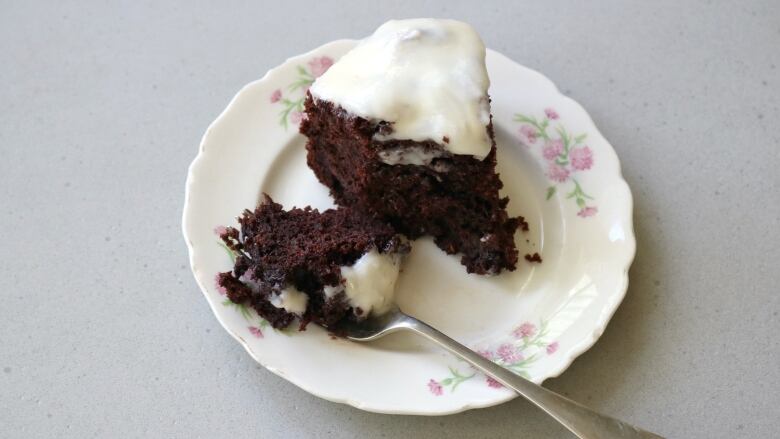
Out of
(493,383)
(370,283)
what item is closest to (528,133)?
(370,283)

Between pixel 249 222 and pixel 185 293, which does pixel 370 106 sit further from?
pixel 185 293

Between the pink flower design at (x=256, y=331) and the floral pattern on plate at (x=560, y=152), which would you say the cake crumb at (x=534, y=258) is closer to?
the floral pattern on plate at (x=560, y=152)

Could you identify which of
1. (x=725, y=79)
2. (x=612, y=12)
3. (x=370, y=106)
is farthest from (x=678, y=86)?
(x=370, y=106)

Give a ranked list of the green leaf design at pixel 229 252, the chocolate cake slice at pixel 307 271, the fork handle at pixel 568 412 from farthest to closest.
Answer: the green leaf design at pixel 229 252 < the chocolate cake slice at pixel 307 271 < the fork handle at pixel 568 412

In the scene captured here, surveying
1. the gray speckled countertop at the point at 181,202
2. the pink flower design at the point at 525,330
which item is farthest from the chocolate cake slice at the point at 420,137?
the gray speckled countertop at the point at 181,202

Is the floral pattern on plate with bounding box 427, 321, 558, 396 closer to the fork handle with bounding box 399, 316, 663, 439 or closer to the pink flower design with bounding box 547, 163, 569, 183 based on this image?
the fork handle with bounding box 399, 316, 663, 439

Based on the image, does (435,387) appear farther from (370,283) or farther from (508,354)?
(370,283)

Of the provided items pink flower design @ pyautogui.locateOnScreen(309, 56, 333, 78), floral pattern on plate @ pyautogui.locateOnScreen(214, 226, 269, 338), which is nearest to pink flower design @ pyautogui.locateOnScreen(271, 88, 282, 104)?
pink flower design @ pyautogui.locateOnScreen(309, 56, 333, 78)

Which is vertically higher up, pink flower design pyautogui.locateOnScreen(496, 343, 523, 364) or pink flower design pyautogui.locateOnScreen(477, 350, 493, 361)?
pink flower design pyautogui.locateOnScreen(496, 343, 523, 364)
